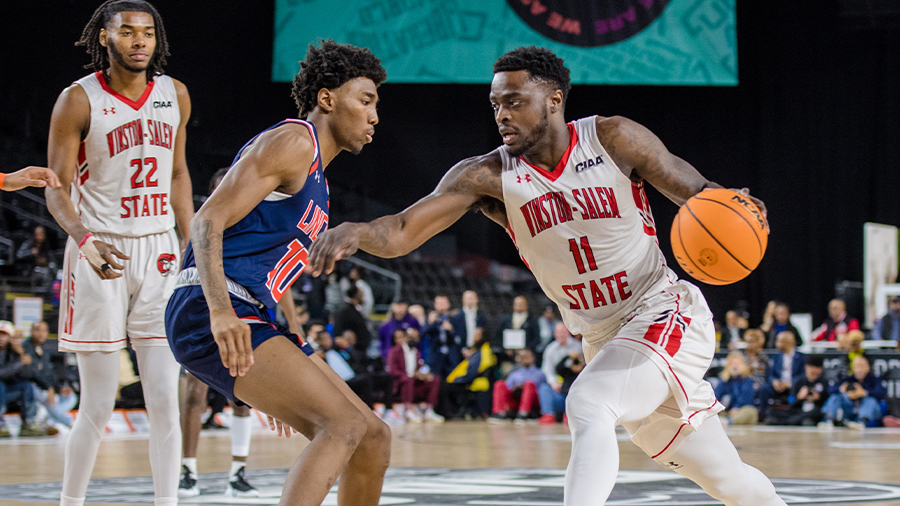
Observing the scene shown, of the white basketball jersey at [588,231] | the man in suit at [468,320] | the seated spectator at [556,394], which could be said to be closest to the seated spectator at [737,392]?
the seated spectator at [556,394]

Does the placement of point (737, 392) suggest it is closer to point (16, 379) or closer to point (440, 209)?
point (16, 379)

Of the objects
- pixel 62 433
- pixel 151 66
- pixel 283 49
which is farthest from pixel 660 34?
pixel 151 66

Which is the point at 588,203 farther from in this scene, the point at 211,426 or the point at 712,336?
the point at 211,426

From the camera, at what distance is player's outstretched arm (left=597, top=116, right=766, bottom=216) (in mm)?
3270

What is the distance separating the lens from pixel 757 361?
461 inches

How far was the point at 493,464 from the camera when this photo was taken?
682cm

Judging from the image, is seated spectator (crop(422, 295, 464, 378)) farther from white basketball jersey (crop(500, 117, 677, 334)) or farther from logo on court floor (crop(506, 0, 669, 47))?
white basketball jersey (crop(500, 117, 677, 334))

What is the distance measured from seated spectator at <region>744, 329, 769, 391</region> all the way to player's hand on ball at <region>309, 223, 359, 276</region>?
31.9 feet

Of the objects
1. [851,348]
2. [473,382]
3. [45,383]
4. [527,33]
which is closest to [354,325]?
[473,382]

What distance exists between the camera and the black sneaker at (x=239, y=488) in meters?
5.08

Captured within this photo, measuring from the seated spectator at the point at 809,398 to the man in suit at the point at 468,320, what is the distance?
4.08 meters

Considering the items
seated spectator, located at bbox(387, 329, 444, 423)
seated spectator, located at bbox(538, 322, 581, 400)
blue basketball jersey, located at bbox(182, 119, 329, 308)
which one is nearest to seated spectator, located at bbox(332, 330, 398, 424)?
seated spectator, located at bbox(387, 329, 444, 423)

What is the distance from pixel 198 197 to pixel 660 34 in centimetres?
810

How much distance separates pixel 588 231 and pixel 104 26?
2208mm
